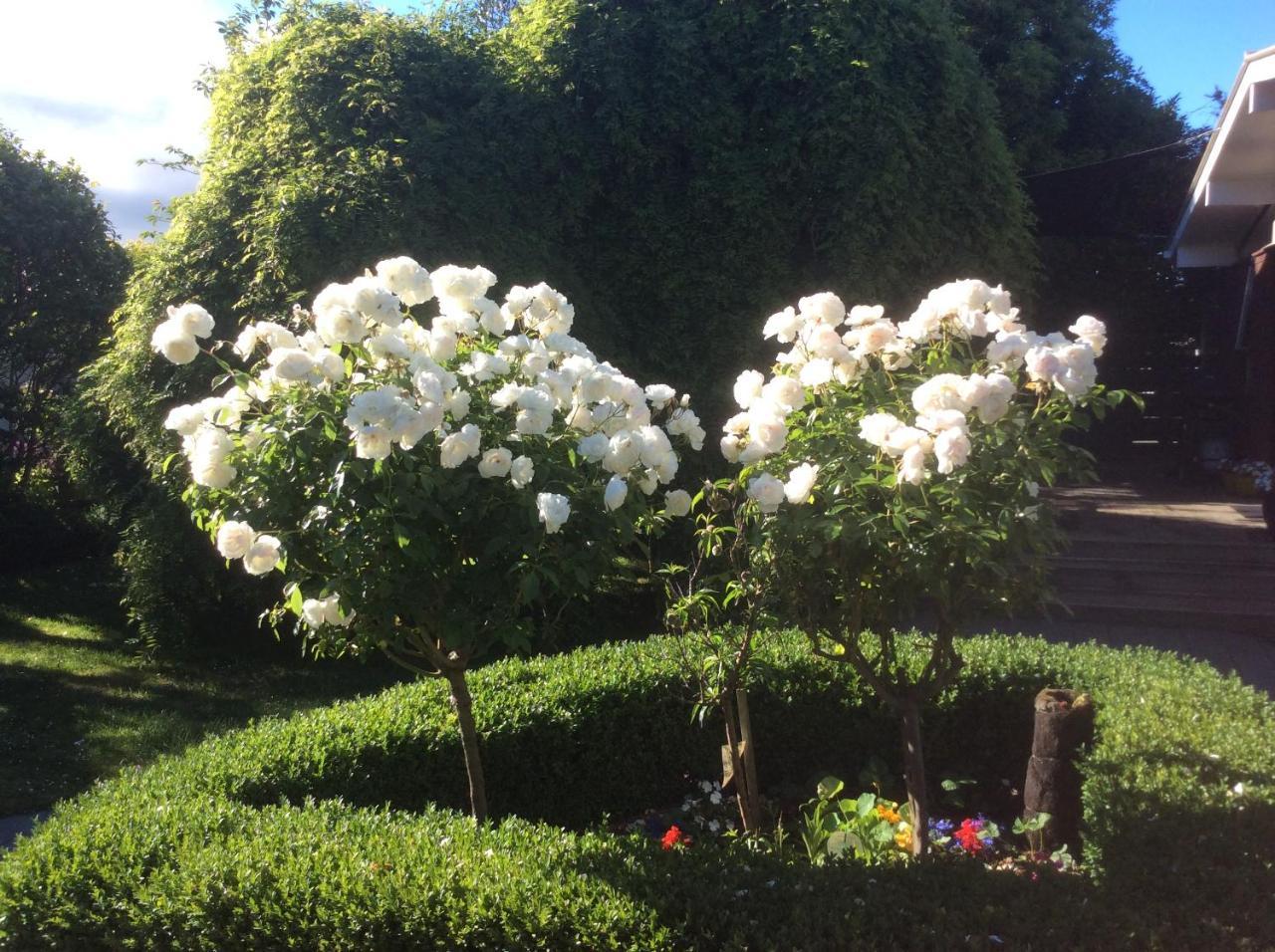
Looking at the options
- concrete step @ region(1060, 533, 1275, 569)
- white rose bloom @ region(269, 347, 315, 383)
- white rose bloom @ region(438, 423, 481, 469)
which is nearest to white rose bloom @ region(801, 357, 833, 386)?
white rose bloom @ region(438, 423, 481, 469)

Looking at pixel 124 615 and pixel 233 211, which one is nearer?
pixel 233 211

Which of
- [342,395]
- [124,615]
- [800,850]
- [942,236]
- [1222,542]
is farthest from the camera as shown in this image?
[124,615]

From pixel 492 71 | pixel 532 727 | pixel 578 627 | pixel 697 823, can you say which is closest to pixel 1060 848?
pixel 697 823

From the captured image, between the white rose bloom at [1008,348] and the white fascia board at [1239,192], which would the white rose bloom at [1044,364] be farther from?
the white fascia board at [1239,192]

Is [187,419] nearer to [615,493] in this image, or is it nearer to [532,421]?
[532,421]

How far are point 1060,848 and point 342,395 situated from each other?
3.05 m

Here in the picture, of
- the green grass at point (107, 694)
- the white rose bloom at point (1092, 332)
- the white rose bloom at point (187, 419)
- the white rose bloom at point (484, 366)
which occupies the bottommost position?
the green grass at point (107, 694)

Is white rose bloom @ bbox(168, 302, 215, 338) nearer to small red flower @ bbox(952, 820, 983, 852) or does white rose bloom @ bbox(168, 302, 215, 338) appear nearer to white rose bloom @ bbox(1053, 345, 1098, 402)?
white rose bloom @ bbox(1053, 345, 1098, 402)

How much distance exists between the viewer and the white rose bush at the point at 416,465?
9.12 ft

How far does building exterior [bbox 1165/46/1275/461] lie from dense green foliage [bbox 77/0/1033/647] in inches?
68.0

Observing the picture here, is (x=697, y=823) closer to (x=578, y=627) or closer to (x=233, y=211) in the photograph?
(x=578, y=627)

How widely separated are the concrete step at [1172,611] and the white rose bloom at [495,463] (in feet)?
19.2

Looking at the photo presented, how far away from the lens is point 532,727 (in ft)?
14.0

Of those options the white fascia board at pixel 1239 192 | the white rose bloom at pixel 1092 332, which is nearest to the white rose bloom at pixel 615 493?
the white rose bloom at pixel 1092 332
